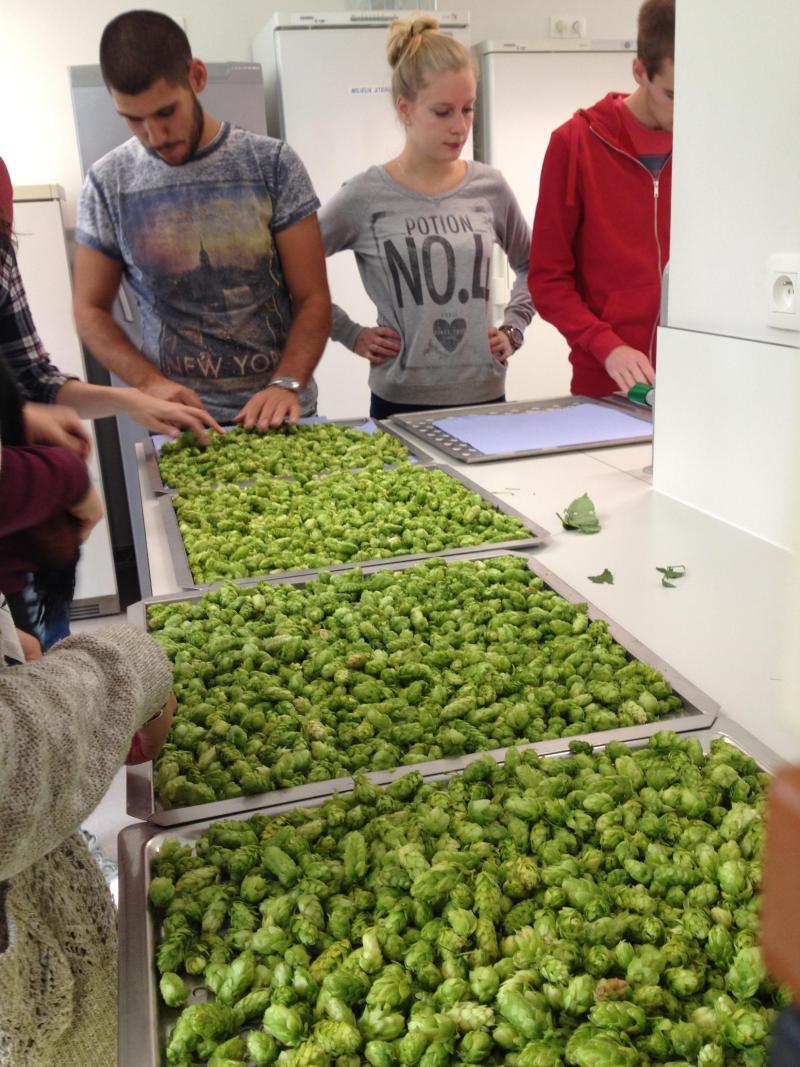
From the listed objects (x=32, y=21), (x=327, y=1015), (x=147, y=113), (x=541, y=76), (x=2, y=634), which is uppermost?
(x=32, y=21)

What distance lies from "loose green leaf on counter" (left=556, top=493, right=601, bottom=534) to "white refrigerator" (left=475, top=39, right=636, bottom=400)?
317 centimetres

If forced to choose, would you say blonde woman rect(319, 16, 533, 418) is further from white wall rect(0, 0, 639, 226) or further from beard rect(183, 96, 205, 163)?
white wall rect(0, 0, 639, 226)

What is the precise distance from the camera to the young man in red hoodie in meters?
2.82

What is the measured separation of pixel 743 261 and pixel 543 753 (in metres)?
1.13

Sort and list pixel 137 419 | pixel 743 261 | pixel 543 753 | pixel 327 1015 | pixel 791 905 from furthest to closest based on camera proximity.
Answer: pixel 137 419 < pixel 743 261 < pixel 543 753 < pixel 327 1015 < pixel 791 905

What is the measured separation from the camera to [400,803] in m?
1.06

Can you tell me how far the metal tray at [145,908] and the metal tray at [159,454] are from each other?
1264 mm

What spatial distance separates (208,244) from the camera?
9.43 feet

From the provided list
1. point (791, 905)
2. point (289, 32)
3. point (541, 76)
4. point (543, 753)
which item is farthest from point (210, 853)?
point (541, 76)

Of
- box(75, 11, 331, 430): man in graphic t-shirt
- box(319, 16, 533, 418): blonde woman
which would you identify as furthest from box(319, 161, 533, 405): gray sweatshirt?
box(75, 11, 331, 430): man in graphic t-shirt

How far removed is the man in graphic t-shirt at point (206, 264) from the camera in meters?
2.81

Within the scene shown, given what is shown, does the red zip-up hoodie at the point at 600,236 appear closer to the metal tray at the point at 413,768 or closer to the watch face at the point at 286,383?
the watch face at the point at 286,383

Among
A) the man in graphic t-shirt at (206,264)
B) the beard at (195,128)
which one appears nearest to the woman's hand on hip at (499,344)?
the man in graphic t-shirt at (206,264)

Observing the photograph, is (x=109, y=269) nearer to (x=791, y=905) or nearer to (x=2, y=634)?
(x=2, y=634)
